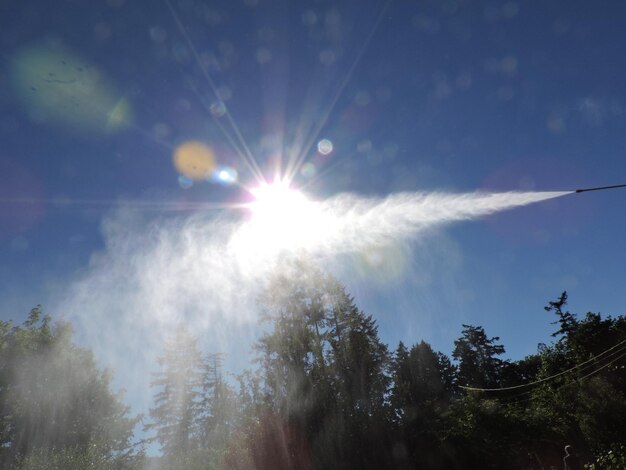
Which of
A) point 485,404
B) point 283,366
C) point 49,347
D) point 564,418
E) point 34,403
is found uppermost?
point 49,347

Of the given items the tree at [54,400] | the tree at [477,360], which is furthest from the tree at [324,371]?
the tree at [477,360]

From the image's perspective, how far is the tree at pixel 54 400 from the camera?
28094 millimetres

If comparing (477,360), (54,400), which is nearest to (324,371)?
(54,400)

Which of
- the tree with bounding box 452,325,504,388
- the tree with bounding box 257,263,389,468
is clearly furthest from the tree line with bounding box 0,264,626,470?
the tree with bounding box 452,325,504,388

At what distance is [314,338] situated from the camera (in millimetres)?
26469

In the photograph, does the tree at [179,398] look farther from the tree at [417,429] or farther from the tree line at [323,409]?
the tree at [417,429]

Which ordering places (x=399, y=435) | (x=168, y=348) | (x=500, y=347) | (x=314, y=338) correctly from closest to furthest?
(x=399, y=435), (x=314, y=338), (x=168, y=348), (x=500, y=347)

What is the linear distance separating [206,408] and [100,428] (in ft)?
47.4

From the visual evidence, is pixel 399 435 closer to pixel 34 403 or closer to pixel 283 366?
pixel 283 366

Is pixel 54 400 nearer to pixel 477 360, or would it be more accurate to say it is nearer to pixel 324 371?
pixel 324 371

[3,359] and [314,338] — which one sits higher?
[3,359]

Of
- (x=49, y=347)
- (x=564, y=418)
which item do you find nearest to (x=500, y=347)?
(x=564, y=418)

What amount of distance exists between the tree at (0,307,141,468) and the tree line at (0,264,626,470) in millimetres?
87

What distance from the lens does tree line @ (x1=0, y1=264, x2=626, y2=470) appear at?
2238 centimetres
